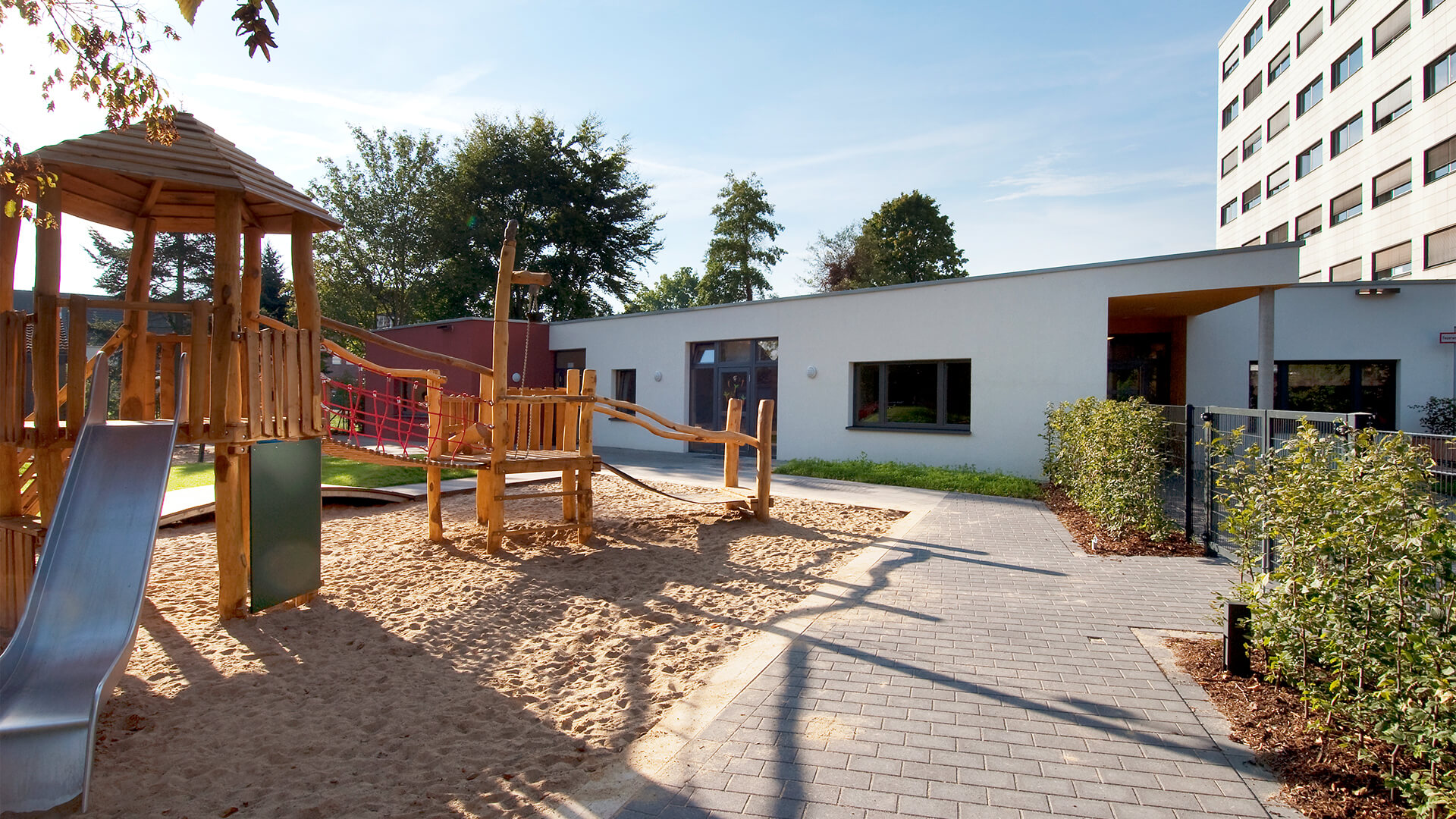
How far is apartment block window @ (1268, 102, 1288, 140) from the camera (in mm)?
29219

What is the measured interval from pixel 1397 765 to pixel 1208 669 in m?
1.31

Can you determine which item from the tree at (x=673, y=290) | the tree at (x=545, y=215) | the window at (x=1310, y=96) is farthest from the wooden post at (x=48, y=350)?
the tree at (x=673, y=290)

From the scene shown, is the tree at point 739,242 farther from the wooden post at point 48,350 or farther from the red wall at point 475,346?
the wooden post at point 48,350

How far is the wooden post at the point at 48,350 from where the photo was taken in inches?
167

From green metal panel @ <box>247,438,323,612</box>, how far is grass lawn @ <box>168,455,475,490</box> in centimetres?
522

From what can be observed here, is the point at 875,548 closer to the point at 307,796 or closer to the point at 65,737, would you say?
the point at 307,796

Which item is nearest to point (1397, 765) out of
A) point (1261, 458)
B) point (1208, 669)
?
point (1208, 669)

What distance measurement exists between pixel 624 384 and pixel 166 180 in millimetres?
15168

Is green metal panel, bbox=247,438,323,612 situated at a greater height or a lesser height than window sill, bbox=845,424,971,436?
lesser

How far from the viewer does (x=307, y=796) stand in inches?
110

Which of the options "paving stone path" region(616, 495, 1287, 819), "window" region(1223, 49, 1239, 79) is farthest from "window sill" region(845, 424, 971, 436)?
"window" region(1223, 49, 1239, 79)

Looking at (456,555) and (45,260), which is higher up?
(45,260)

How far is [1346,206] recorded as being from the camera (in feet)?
83.0

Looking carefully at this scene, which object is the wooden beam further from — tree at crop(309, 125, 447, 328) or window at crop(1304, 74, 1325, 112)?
window at crop(1304, 74, 1325, 112)
